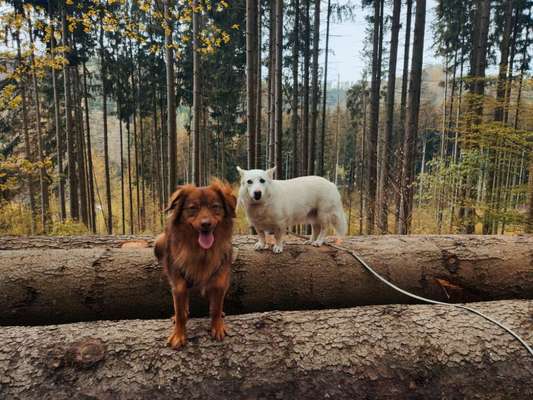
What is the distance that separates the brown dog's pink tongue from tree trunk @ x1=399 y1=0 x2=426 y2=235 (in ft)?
21.0

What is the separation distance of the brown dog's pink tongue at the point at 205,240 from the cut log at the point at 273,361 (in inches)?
25.5

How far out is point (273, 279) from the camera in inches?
123

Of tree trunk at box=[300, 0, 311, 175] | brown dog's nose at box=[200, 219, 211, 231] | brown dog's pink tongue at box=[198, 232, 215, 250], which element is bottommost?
brown dog's pink tongue at box=[198, 232, 215, 250]

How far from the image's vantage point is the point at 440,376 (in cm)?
213

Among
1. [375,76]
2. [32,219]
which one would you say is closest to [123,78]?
[32,219]

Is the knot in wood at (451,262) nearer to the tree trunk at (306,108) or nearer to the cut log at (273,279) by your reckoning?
the cut log at (273,279)

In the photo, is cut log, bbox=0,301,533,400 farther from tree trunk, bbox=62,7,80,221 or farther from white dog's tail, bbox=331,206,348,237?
tree trunk, bbox=62,7,80,221

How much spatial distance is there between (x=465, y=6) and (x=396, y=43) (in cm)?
937

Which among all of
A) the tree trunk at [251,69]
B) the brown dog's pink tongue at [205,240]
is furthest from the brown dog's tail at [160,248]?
the tree trunk at [251,69]

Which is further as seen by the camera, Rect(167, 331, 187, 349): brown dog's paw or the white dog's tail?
the white dog's tail

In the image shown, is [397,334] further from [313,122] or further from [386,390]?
[313,122]

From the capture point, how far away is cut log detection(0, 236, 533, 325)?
9.57 feet

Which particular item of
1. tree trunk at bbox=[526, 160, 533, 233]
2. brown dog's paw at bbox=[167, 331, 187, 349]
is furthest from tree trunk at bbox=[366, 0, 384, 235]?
brown dog's paw at bbox=[167, 331, 187, 349]

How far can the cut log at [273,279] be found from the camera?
292 cm
